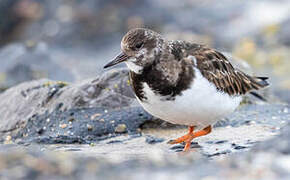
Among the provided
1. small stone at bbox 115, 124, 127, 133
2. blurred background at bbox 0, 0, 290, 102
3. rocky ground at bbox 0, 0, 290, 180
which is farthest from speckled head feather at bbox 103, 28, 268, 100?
blurred background at bbox 0, 0, 290, 102

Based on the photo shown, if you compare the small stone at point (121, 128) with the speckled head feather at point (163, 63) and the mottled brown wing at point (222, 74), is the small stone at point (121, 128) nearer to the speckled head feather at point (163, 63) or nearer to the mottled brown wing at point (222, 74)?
the speckled head feather at point (163, 63)

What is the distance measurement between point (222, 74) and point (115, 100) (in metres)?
1.31

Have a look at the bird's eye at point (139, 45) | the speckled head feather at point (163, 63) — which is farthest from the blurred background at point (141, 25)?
the bird's eye at point (139, 45)

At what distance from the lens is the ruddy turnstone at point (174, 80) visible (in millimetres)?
4113

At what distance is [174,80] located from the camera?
412 centimetres

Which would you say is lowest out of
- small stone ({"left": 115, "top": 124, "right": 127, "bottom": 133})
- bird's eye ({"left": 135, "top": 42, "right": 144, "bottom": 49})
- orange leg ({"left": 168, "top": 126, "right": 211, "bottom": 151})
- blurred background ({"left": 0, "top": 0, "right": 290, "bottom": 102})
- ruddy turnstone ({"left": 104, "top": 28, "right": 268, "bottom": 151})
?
orange leg ({"left": 168, "top": 126, "right": 211, "bottom": 151})

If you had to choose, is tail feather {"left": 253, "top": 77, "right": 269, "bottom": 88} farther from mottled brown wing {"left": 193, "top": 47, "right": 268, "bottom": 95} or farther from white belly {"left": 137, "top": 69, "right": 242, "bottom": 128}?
white belly {"left": 137, "top": 69, "right": 242, "bottom": 128}

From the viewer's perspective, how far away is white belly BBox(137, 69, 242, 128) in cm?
411

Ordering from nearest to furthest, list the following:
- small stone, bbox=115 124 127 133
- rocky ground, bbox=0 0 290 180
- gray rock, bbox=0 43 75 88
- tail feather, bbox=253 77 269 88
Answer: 1. rocky ground, bbox=0 0 290 180
2. small stone, bbox=115 124 127 133
3. tail feather, bbox=253 77 269 88
4. gray rock, bbox=0 43 75 88

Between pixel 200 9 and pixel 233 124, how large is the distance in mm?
6132

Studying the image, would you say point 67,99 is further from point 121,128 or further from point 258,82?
point 258,82

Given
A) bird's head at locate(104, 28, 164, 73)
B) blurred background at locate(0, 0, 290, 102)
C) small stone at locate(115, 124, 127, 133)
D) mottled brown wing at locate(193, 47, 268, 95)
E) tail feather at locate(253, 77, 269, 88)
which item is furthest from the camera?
blurred background at locate(0, 0, 290, 102)

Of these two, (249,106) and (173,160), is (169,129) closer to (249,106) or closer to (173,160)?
(249,106)

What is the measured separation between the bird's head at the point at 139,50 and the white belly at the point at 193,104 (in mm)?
210
